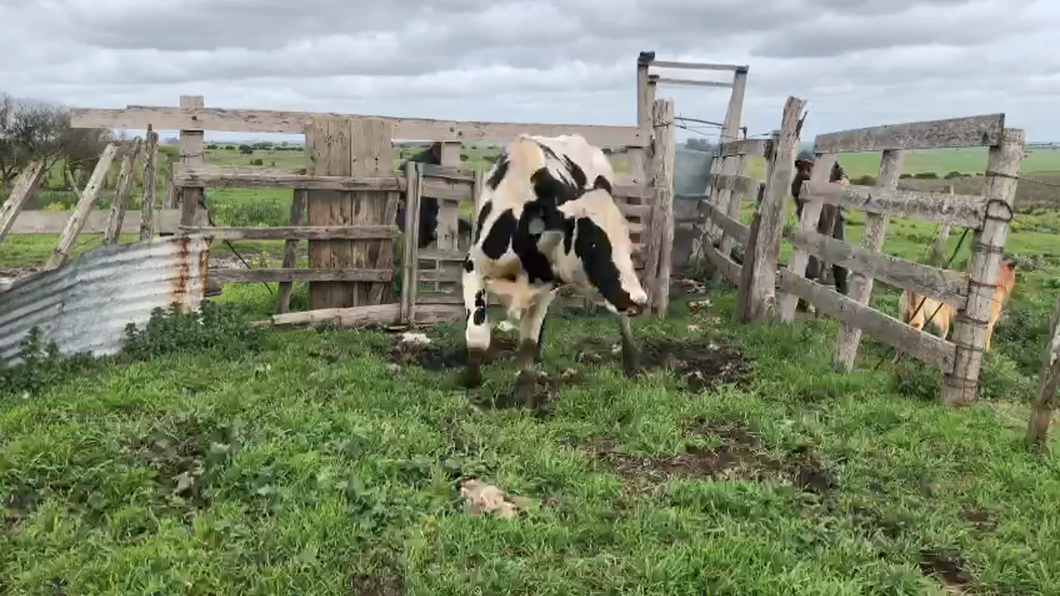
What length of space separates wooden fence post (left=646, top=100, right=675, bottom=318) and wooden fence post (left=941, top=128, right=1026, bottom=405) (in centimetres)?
506

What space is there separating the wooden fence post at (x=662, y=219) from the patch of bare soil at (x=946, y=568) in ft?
23.2

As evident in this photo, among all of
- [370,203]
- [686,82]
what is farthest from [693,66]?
[370,203]

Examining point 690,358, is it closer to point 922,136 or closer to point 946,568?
point 922,136

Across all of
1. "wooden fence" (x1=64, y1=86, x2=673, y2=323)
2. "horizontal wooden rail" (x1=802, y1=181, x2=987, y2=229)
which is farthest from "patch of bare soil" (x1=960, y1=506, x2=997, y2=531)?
"wooden fence" (x1=64, y1=86, x2=673, y2=323)

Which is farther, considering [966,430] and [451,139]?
[451,139]

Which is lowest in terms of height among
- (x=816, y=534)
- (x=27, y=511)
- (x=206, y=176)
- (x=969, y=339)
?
(x=27, y=511)

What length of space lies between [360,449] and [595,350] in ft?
14.0

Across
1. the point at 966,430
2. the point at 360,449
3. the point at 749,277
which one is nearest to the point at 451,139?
the point at 749,277

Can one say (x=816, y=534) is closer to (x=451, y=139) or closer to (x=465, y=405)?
(x=465, y=405)

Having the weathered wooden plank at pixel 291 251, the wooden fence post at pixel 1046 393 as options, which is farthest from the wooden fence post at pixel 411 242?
the wooden fence post at pixel 1046 393

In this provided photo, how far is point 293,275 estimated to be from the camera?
10141 mm

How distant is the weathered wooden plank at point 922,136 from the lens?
657 centimetres

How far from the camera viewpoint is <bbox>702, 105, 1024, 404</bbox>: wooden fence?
6504 millimetres

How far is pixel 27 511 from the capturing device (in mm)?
4805
